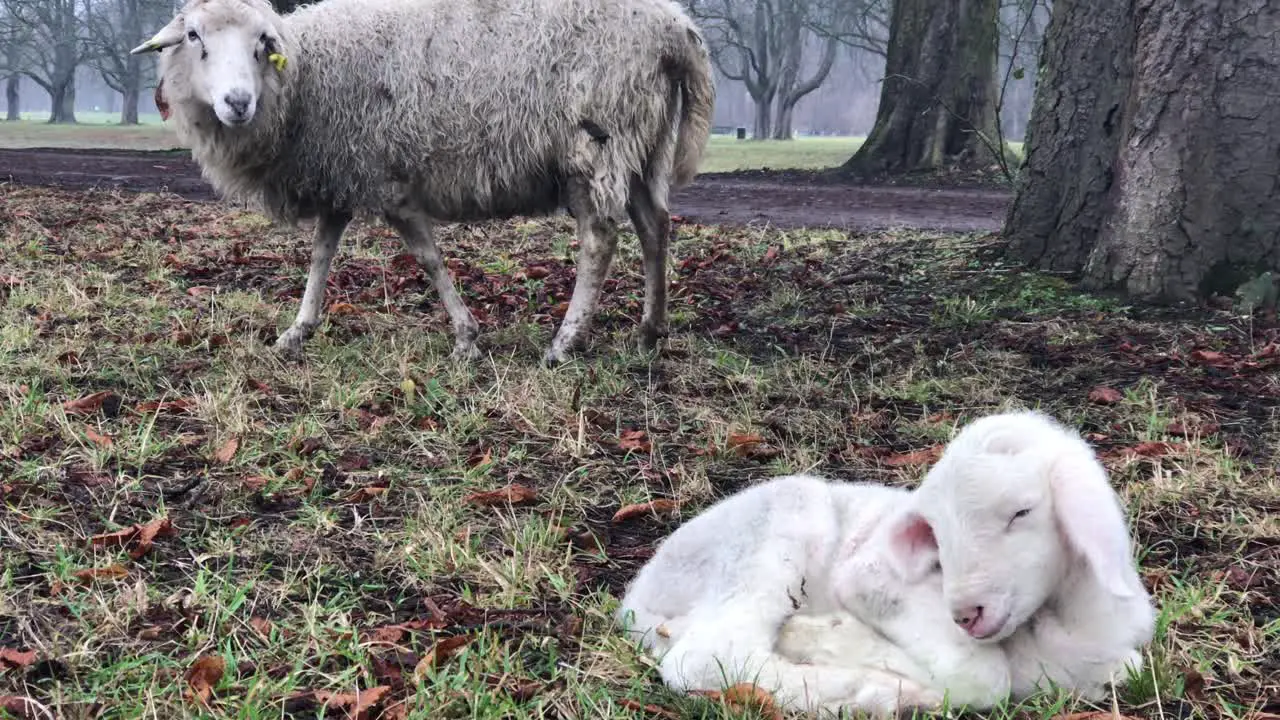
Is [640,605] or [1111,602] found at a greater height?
[1111,602]

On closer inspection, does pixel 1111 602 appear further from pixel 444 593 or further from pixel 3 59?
pixel 3 59

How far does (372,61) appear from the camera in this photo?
516cm

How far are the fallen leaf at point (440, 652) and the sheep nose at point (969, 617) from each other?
1.09 m

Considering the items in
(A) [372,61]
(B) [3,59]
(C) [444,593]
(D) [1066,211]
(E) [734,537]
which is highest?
(B) [3,59]

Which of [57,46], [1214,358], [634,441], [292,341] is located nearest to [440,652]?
[634,441]

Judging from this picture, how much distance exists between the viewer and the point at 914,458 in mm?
3588

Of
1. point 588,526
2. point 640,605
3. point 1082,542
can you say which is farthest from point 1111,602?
point 588,526

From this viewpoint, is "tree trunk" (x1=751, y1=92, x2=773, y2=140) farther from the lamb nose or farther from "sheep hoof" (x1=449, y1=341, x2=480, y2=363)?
the lamb nose

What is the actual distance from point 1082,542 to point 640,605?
3.30ft

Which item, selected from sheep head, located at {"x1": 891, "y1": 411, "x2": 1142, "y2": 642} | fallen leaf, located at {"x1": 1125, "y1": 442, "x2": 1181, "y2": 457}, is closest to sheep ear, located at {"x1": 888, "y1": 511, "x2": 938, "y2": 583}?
sheep head, located at {"x1": 891, "y1": 411, "x2": 1142, "y2": 642}

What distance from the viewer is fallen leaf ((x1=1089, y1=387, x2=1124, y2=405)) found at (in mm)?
4285

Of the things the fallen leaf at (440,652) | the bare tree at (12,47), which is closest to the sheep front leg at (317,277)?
the fallen leaf at (440,652)

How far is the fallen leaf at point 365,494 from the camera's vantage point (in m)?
3.37

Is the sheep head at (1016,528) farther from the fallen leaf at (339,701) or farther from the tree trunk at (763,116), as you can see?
the tree trunk at (763,116)
